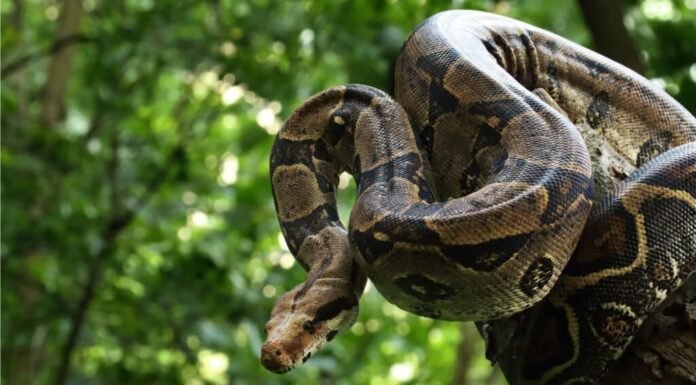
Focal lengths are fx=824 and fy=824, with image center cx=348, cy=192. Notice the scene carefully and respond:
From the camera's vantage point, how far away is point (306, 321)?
8.09 feet

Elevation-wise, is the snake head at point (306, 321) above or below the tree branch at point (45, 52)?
above

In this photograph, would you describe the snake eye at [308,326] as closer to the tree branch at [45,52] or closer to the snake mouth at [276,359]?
the snake mouth at [276,359]

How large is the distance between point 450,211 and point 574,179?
35 centimetres

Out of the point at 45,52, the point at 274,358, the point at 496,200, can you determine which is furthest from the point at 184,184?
the point at 496,200

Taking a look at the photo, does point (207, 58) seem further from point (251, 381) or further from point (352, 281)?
point (352, 281)

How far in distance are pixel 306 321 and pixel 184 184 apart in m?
2.63

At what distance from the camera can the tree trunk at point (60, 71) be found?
230 inches

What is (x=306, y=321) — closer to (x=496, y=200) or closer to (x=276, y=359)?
(x=276, y=359)

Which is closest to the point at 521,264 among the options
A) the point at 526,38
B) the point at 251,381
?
the point at 526,38

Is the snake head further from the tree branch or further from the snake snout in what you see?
the tree branch

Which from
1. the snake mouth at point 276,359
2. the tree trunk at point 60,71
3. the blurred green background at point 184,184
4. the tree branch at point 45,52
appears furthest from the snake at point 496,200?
the tree trunk at point 60,71

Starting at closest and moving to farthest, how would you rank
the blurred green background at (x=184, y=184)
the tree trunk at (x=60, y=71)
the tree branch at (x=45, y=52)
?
1. the blurred green background at (x=184, y=184)
2. the tree branch at (x=45, y=52)
3. the tree trunk at (x=60, y=71)

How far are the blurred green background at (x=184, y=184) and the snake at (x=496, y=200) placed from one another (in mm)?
1371

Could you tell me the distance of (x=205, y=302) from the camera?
4.48 meters
